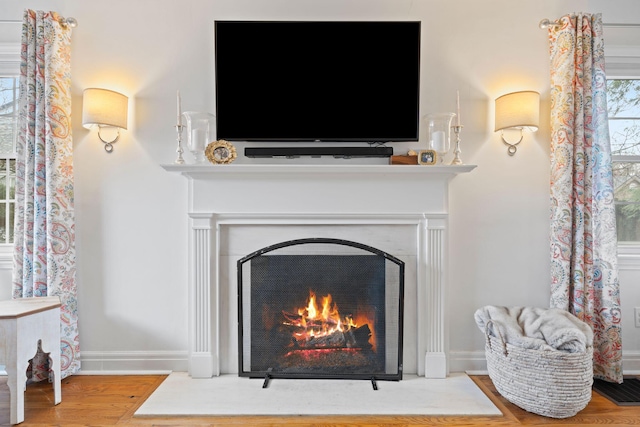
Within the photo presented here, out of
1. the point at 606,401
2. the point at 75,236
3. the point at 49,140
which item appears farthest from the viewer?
the point at 75,236

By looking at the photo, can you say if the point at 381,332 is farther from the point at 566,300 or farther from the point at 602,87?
the point at 602,87

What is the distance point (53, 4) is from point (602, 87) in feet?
10.5

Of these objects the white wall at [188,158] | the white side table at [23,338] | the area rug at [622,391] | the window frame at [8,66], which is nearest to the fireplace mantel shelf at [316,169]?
the white wall at [188,158]

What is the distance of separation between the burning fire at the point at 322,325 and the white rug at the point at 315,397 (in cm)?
20

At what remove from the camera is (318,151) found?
2254 mm

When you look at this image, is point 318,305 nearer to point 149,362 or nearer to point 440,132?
point 149,362

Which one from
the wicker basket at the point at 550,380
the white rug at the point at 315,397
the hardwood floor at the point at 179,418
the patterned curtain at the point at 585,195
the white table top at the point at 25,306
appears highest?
the patterned curtain at the point at 585,195

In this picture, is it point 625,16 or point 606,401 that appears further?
point 625,16

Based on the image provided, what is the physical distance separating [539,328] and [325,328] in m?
1.08

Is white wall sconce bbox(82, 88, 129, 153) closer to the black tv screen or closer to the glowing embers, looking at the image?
the black tv screen

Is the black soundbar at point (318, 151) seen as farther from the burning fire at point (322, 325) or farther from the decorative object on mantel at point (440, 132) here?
the burning fire at point (322, 325)

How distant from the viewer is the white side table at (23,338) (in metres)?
1.70

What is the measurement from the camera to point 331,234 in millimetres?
2246

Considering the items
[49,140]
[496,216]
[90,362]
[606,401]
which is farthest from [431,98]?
[90,362]
